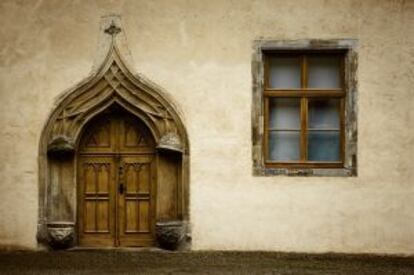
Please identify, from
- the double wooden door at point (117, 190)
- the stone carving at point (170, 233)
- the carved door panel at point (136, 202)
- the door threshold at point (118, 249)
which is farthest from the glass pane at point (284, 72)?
the door threshold at point (118, 249)

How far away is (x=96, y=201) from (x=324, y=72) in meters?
3.57

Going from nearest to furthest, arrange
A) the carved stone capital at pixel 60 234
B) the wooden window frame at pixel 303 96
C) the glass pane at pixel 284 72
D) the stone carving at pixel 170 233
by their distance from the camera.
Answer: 1. the stone carving at pixel 170 233
2. the carved stone capital at pixel 60 234
3. the wooden window frame at pixel 303 96
4. the glass pane at pixel 284 72

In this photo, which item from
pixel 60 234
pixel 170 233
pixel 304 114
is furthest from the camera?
pixel 304 114

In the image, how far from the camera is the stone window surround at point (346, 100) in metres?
7.93

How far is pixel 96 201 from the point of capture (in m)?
8.26

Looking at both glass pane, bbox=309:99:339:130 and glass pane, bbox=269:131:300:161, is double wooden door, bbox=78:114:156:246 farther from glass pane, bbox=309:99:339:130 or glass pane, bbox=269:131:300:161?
glass pane, bbox=309:99:339:130

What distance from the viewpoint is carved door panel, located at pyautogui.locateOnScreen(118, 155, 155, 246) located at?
823 centimetres

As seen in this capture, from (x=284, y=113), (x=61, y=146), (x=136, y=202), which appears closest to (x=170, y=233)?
(x=136, y=202)

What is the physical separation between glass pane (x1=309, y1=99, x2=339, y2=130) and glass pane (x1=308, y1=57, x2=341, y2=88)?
217mm

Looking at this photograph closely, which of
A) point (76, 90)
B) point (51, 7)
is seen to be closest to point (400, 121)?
point (76, 90)

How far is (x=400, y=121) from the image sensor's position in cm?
790

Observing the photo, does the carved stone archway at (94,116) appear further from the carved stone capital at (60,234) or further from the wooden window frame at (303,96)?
the wooden window frame at (303,96)

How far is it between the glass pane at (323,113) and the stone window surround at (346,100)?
0.20m

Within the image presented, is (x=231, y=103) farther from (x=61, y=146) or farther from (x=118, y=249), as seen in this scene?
(x=118, y=249)
